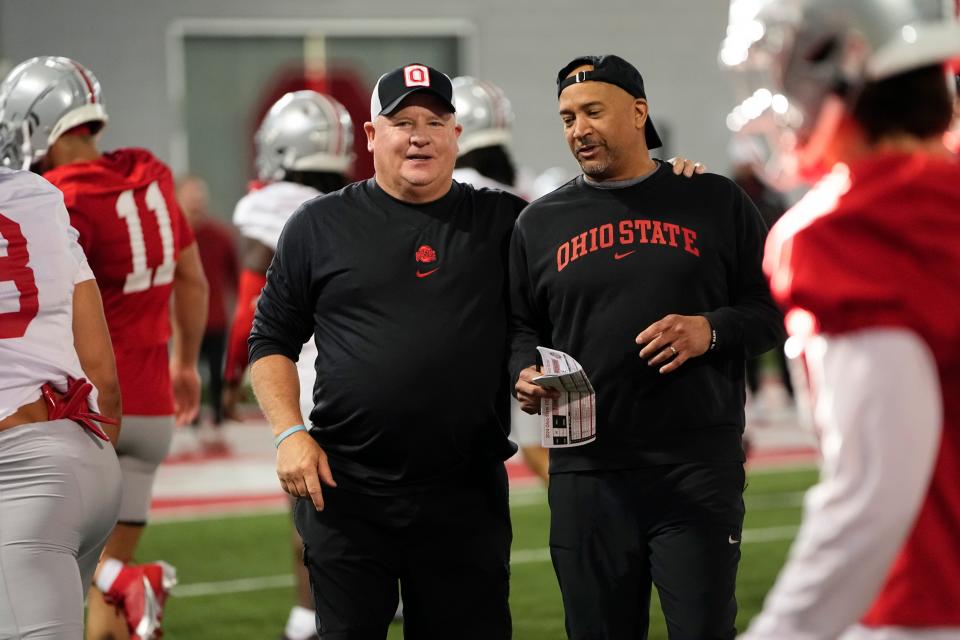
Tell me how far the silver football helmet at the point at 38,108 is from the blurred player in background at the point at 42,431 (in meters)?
→ 1.29

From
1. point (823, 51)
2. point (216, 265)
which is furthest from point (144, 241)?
point (216, 265)

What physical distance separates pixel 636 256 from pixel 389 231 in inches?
25.9

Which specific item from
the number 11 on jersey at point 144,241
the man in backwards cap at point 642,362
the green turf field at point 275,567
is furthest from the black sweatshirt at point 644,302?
the green turf field at point 275,567

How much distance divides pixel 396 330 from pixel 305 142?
2.33 m

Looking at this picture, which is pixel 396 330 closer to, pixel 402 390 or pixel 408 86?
pixel 402 390

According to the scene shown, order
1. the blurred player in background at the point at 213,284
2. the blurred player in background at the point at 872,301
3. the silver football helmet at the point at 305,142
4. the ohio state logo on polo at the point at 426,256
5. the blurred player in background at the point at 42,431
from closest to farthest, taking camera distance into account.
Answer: the blurred player in background at the point at 872,301
the blurred player in background at the point at 42,431
the ohio state logo on polo at the point at 426,256
the silver football helmet at the point at 305,142
the blurred player in background at the point at 213,284

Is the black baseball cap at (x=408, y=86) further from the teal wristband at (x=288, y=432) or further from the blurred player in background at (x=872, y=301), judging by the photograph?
the blurred player in background at (x=872, y=301)

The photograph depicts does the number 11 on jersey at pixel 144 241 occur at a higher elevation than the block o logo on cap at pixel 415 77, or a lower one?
lower

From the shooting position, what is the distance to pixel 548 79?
57.7 ft

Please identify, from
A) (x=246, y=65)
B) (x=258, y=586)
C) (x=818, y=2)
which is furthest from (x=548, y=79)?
(x=818, y=2)

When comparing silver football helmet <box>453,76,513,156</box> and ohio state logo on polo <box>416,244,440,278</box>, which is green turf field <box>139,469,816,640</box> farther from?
ohio state logo on polo <box>416,244,440,278</box>

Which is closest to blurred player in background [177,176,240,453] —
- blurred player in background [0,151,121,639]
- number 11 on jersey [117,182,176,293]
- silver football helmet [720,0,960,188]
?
number 11 on jersey [117,182,176,293]

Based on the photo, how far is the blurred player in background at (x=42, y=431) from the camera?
313 cm

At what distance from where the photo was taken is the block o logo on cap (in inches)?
144
